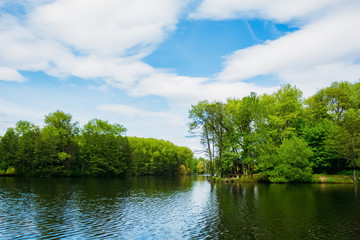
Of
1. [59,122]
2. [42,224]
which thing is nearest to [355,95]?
[42,224]

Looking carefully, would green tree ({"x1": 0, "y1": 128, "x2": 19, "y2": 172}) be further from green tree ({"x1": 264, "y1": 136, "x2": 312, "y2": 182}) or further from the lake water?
green tree ({"x1": 264, "y1": 136, "x2": 312, "y2": 182})

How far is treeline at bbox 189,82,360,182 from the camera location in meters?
54.2

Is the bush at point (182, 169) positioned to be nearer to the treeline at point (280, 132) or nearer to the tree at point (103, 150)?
the tree at point (103, 150)

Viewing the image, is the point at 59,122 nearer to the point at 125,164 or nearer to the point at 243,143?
the point at 125,164

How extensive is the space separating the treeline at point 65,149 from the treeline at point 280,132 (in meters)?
43.2

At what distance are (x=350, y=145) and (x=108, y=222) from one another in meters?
50.7

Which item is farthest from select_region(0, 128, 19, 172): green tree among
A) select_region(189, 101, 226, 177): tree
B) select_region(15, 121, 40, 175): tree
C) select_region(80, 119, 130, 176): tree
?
select_region(189, 101, 226, 177): tree

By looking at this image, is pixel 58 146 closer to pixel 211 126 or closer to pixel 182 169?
pixel 211 126

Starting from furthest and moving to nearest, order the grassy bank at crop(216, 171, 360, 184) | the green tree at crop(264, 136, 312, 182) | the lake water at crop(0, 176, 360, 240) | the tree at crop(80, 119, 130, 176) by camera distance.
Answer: the tree at crop(80, 119, 130, 176) < the grassy bank at crop(216, 171, 360, 184) < the green tree at crop(264, 136, 312, 182) < the lake water at crop(0, 176, 360, 240)

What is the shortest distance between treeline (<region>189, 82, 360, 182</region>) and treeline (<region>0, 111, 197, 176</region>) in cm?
4315

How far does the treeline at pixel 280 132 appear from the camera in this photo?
5422cm

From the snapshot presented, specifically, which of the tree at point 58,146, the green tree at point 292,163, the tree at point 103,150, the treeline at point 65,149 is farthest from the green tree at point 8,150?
the green tree at point 292,163

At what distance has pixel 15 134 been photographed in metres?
84.5

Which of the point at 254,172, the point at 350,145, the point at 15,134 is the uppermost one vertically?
the point at 15,134
